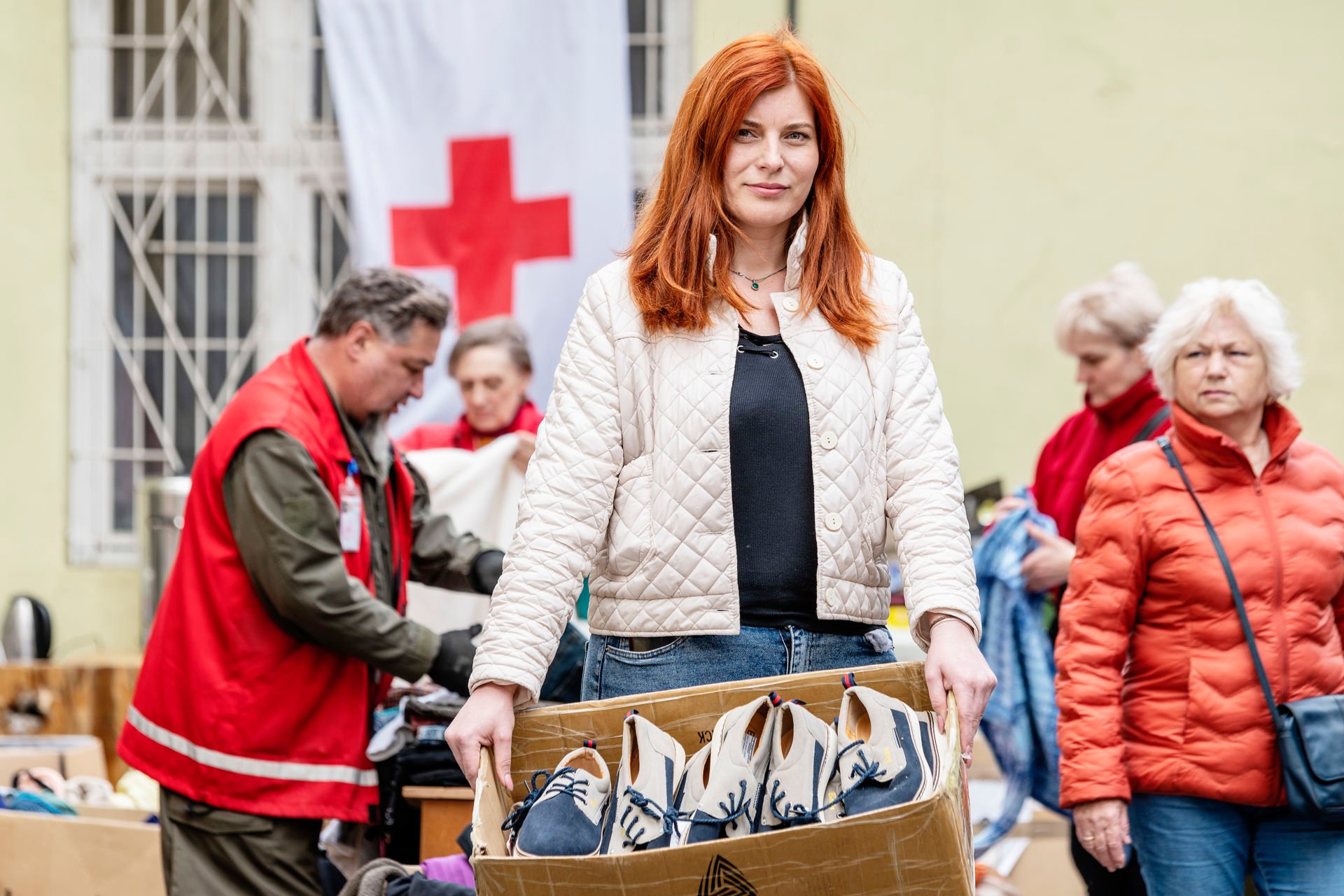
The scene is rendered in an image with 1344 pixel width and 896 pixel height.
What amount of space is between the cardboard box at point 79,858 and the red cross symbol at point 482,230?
2242 millimetres

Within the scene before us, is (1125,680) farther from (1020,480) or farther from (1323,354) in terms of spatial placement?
(1323,354)

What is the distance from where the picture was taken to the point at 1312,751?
6.20 ft

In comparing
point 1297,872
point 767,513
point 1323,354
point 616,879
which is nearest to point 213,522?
point 767,513

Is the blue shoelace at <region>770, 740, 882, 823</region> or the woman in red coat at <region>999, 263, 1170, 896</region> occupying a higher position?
the woman in red coat at <region>999, 263, 1170, 896</region>

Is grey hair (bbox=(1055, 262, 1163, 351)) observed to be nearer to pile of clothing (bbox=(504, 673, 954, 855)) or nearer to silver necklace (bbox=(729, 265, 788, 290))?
silver necklace (bbox=(729, 265, 788, 290))

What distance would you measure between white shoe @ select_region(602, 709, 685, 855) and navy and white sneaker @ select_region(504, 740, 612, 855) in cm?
2

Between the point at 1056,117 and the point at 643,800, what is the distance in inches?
147

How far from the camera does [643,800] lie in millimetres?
1314

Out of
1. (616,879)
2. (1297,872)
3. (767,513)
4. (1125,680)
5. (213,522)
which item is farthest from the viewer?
(213,522)

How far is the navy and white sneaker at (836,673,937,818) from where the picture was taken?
47.9 inches

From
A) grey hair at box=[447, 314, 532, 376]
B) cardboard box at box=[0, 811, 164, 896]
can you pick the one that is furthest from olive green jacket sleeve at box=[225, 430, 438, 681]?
grey hair at box=[447, 314, 532, 376]

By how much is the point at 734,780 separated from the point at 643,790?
10 centimetres

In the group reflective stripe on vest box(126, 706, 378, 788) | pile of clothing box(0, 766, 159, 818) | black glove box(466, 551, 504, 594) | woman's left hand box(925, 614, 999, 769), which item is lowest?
pile of clothing box(0, 766, 159, 818)

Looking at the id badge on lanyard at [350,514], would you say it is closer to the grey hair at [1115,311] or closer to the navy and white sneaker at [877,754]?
the navy and white sneaker at [877,754]
